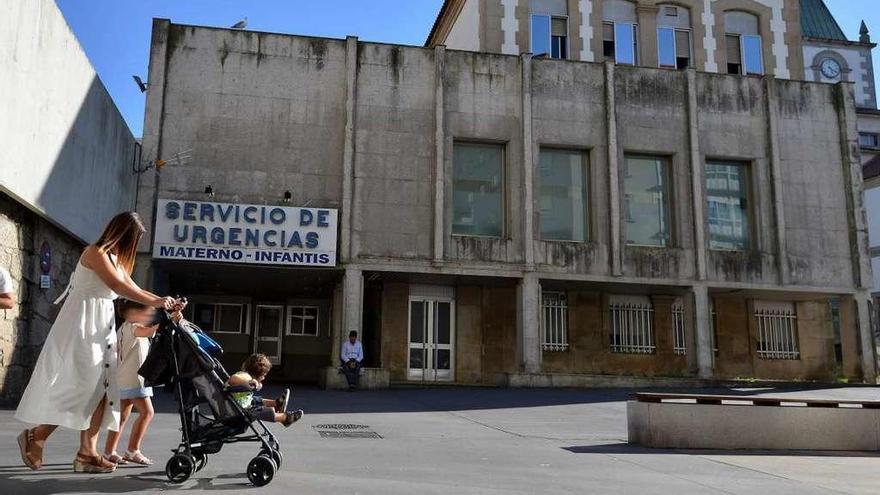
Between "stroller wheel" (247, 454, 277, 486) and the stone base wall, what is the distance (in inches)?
330

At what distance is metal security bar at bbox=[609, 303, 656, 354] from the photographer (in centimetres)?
2338

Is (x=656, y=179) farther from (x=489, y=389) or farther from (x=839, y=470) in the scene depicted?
(x=839, y=470)

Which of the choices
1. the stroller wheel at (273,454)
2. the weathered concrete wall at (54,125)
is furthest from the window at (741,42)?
the stroller wheel at (273,454)

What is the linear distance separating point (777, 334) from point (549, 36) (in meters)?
12.4

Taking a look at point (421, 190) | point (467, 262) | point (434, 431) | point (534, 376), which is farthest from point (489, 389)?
point (434, 431)

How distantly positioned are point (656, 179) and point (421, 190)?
7160 mm

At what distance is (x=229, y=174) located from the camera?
1967 cm

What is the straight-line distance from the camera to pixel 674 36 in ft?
90.8

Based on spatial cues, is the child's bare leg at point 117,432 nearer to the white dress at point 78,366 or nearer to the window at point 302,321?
the white dress at point 78,366

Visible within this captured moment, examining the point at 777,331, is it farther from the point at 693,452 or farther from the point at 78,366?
the point at 78,366

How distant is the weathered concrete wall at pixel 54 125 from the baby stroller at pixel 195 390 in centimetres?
777

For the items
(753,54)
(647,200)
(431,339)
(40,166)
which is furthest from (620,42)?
(40,166)

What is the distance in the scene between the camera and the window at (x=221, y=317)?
25094 millimetres

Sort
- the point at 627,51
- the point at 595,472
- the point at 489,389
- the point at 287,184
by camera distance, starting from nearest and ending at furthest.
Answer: the point at 595,472
the point at 489,389
the point at 287,184
the point at 627,51
